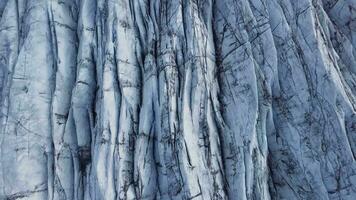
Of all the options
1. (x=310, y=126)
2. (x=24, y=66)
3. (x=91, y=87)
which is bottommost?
(x=310, y=126)

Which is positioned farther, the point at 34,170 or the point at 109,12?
the point at 109,12

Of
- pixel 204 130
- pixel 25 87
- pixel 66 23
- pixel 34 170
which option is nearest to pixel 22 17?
pixel 66 23

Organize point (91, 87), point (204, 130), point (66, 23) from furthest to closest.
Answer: point (66, 23) → point (91, 87) → point (204, 130)

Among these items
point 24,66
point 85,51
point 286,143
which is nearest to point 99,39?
point 85,51

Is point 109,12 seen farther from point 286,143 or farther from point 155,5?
point 286,143

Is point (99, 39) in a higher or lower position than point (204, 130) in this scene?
higher

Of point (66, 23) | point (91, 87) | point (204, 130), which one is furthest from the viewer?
point (66, 23)
